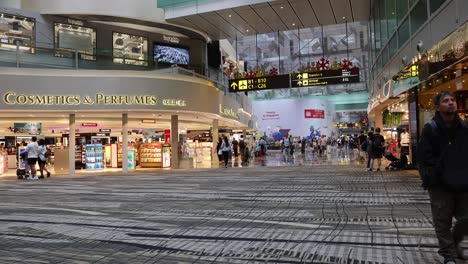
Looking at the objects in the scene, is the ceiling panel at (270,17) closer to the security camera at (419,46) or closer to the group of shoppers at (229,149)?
the group of shoppers at (229,149)

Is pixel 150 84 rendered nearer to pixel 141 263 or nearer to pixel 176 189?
pixel 176 189

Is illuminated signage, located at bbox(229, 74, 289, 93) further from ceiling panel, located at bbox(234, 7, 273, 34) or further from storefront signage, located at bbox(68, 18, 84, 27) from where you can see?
storefront signage, located at bbox(68, 18, 84, 27)

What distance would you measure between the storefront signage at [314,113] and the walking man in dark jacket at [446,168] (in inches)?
1540

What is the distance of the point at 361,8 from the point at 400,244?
18034 mm

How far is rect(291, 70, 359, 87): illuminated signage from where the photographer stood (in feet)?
64.6

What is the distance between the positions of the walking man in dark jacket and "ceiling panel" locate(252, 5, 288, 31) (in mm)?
15952

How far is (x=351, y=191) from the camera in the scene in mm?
9477

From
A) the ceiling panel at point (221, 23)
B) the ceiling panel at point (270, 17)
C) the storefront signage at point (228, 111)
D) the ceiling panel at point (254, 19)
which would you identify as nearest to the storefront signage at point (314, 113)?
the storefront signage at point (228, 111)

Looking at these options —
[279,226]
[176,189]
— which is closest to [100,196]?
[176,189]

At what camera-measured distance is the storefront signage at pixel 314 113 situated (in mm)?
42750

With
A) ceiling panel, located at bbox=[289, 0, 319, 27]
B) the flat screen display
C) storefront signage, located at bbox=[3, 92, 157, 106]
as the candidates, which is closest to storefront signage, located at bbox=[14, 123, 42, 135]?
storefront signage, located at bbox=[3, 92, 157, 106]

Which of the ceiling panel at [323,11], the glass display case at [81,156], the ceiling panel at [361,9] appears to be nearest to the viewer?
the ceiling panel at [323,11]

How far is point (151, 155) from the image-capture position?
2284cm

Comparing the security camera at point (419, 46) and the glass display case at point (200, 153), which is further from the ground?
the security camera at point (419, 46)
